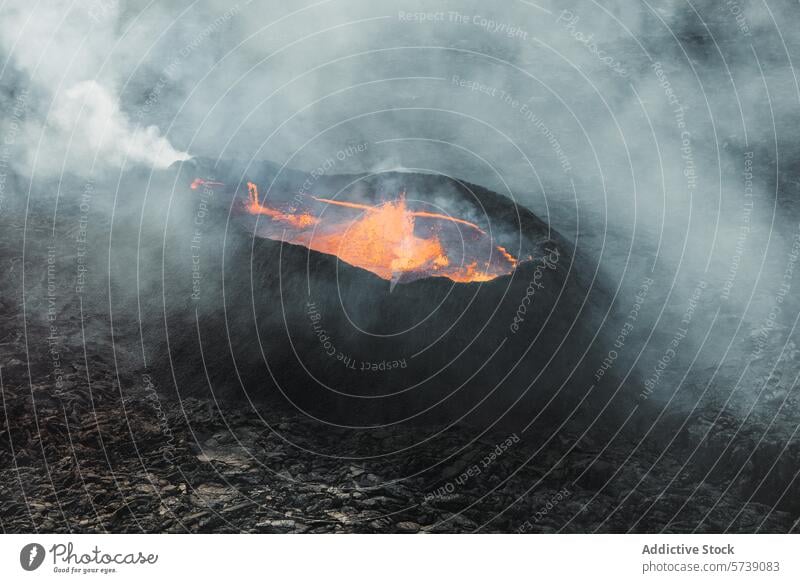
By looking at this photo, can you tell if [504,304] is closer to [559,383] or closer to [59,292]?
[559,383]

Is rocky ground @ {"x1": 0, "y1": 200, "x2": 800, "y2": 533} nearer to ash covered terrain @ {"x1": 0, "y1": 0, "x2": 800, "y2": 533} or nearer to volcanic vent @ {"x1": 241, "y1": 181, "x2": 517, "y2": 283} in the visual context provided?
ash covered terrain @ {"x1": 0, "y1": 0, "x2": 800, "y2": 533}

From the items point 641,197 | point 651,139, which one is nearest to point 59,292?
point 641,197

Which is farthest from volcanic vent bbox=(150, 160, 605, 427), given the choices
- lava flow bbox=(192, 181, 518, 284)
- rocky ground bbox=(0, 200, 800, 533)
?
rocky ground bbox=(0, 200, 800, 533)

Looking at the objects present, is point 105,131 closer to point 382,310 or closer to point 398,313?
point 382,310

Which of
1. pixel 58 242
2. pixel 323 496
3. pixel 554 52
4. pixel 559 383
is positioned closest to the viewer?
pixel 323 496

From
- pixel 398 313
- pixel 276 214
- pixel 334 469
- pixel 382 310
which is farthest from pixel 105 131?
pixel 334 469

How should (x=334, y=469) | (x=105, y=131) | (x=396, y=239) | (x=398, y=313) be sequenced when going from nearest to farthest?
1. (x=334, y=469)
2. (x=398, y=313)
3. (x=396, y=239)
4. (x=105, y=131)

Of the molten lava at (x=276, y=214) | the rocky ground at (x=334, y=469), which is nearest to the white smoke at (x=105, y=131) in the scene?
the molten lava at (x=276, y=214)
